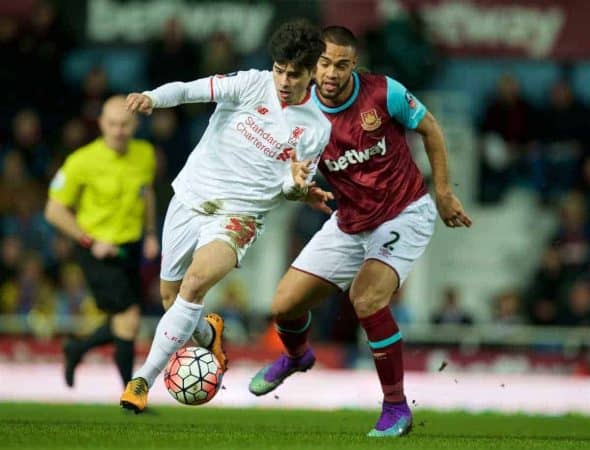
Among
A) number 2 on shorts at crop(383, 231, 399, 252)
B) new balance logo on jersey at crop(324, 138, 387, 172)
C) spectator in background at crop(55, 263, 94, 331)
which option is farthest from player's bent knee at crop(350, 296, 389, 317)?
spectator in background at crop(55, 263, 94, 331)

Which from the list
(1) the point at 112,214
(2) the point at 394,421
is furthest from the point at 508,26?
(2) the point at 394,421

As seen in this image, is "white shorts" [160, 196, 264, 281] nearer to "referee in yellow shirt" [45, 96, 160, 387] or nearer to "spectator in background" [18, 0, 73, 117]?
"referee in yellow shirt" [45, 96, 160, 387]

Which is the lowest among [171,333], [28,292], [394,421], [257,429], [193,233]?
[28,292]

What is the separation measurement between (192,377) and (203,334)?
0.88 metres

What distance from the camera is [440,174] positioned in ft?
32.0

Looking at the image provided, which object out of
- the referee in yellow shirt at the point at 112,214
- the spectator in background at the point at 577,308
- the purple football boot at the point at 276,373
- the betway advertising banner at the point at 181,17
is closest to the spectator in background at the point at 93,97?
the betway advertising banner at the point at 181,17

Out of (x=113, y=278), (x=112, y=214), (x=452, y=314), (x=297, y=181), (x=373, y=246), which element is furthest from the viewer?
(x=452, y=314)

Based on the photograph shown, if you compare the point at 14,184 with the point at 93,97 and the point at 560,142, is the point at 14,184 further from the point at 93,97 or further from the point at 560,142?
the point at 560,142

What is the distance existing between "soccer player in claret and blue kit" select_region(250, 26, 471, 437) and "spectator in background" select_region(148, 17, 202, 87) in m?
8.74

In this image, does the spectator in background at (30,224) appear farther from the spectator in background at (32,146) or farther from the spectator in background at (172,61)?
the spectator in background at (172,61)

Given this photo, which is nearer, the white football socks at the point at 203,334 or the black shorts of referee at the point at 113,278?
the white football socks at the point at 203,334

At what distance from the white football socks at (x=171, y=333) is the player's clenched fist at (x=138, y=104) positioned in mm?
1244

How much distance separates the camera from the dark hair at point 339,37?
9.48 m

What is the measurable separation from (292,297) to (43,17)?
9.76m
